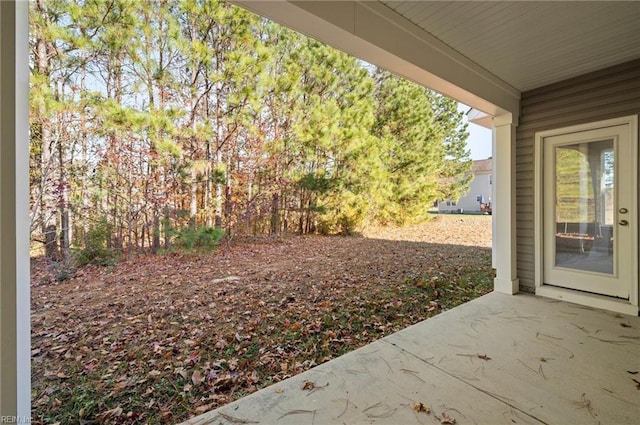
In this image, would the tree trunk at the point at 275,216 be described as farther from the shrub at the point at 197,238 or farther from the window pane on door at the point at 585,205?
the window pane on door at the point at 585,205

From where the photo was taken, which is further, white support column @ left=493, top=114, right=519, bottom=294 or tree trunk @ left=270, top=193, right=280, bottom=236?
tree trunk @ left=270, top=193, right=280, bottom=236

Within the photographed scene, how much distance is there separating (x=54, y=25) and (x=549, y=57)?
18.0ft

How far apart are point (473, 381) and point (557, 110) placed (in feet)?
11.1

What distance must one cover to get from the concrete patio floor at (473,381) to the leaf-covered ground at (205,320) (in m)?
0.31

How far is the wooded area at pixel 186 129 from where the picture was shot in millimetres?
3227

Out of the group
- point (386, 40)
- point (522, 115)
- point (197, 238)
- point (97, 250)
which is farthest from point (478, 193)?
point (97, 250)

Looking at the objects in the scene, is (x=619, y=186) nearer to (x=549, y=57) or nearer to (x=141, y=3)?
(x=549, y=57)

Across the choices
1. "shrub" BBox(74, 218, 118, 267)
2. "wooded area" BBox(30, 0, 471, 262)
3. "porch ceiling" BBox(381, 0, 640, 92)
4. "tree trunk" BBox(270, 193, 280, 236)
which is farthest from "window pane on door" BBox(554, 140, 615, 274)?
"shrub" BBox(74, 218, 118, 267)

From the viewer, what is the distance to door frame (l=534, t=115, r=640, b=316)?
9.26ft

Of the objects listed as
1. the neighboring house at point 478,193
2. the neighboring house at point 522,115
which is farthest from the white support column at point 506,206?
the neighboring house at point 478,193

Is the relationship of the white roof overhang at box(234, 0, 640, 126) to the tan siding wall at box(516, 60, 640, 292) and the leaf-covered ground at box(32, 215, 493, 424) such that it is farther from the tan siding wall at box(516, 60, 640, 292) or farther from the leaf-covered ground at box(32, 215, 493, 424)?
the leaf-covered ground at box(32, 215, 493, 424)

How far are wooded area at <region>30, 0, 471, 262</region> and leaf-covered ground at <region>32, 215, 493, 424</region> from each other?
0.68 meters

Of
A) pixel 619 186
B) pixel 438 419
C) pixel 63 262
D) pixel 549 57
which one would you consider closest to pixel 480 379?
pixel 438 419

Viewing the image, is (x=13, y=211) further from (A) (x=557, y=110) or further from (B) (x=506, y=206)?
(A) (x=557, y=110)
